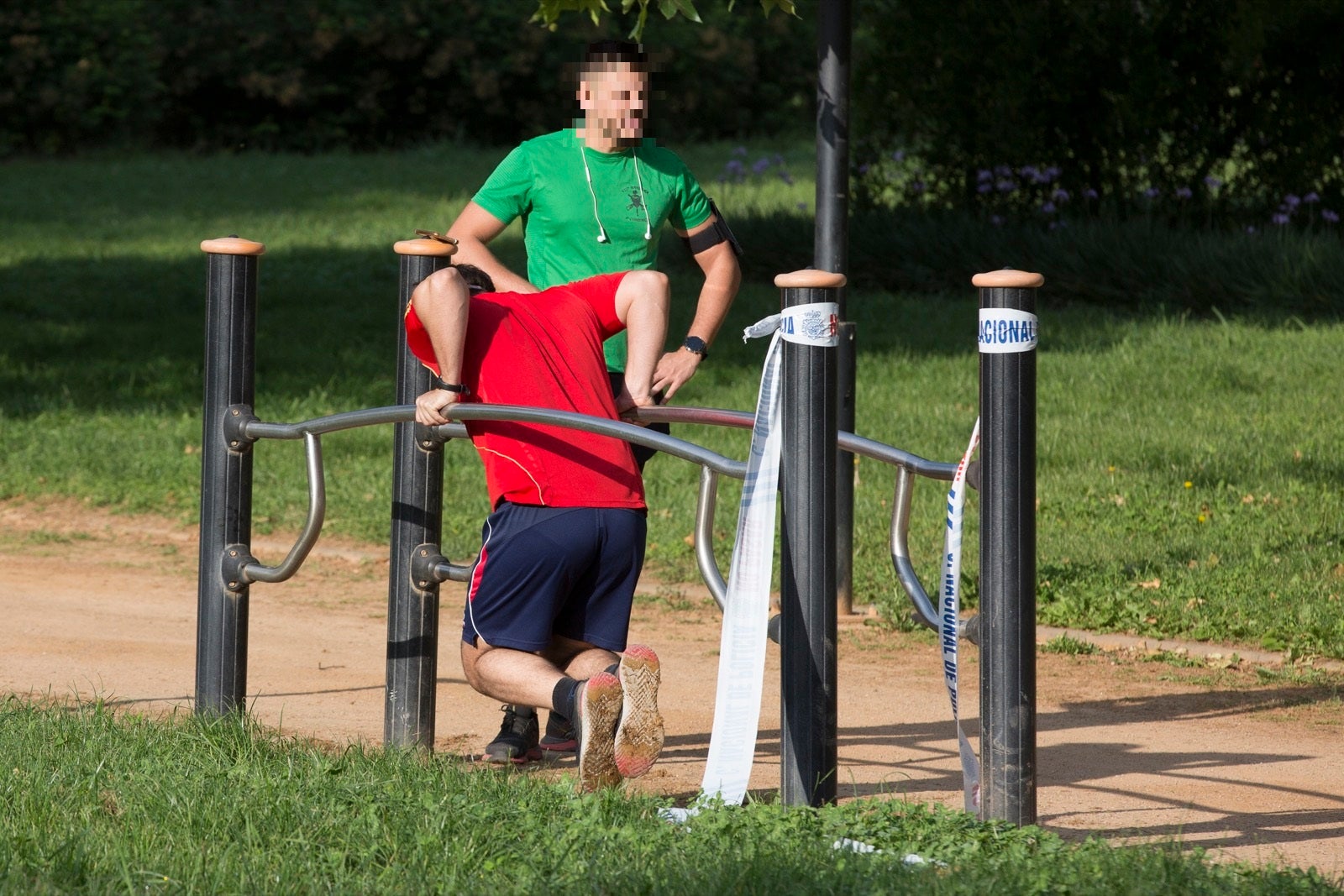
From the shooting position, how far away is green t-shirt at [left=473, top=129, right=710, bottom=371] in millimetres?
4812

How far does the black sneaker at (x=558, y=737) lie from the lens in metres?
5.01

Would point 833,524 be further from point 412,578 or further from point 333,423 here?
point 412,578

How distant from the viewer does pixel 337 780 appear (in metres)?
3.95

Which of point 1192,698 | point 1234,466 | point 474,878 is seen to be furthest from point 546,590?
point 1234,466

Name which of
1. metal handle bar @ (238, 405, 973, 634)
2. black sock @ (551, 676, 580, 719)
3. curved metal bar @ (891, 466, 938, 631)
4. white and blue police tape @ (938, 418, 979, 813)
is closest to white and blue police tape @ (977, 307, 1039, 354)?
white and blue police tape @ (938, 418, 979, 813)

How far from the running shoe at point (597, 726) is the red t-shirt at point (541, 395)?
1.83 feet

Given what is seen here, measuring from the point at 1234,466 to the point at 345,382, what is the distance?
5.68 metres

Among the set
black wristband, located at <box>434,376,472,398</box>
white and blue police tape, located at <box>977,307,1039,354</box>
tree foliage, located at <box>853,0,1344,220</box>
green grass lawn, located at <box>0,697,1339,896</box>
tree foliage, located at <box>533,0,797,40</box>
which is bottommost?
green grass lawn, located at <box>0,697,1339,896</box>

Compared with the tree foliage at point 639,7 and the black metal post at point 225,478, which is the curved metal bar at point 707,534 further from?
the tree foliage at point 639,7

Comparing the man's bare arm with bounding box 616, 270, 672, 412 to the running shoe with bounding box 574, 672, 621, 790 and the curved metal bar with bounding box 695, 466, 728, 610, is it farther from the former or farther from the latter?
the running shoe with bounding box 574, 672, 621, 790

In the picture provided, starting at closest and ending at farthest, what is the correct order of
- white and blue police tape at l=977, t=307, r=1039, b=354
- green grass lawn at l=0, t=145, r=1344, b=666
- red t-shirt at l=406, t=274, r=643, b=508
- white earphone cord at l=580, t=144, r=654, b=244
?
white and blue police tape at l=977, t=307, r=1039, b=354 < red t-shirt at l=406, t=274, r=643, b=508 < white earphone cord at l=580, t=144, r=654, b=244 < green grass lawn at l=0, t=145, r=1344, b=666

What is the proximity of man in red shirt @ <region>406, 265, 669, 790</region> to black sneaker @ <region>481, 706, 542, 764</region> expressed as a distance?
0.62 metres

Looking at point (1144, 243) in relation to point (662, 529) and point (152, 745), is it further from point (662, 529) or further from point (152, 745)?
point (152, 745)

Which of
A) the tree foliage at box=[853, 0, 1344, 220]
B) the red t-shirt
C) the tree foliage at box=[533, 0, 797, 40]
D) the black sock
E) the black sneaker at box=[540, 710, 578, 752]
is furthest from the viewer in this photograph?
the tree foliage at box=[853, 0, 1344, 220]
